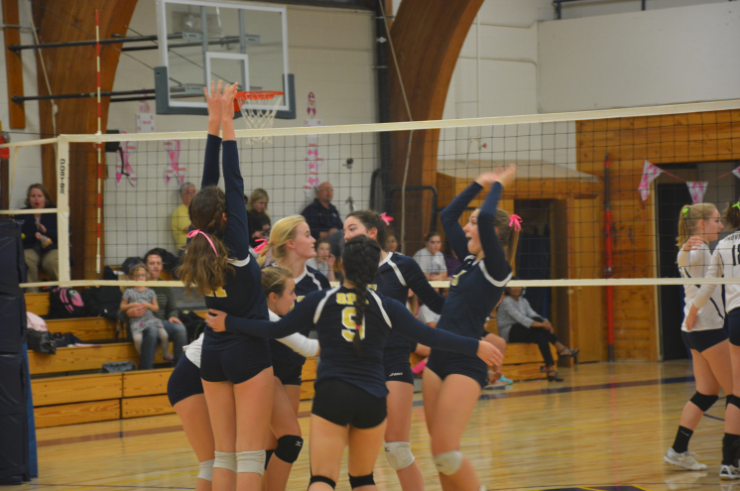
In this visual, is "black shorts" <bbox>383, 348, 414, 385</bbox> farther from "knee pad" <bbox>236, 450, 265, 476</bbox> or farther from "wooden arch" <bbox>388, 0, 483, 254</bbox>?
"wooden arch" <bbox>388, 0, 483, 254</bbox>

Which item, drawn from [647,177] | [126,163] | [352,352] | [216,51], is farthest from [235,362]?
[647,177]

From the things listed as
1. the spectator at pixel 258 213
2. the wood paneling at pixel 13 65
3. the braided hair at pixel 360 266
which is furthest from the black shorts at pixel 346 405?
the wood paneling at pixel 13 65

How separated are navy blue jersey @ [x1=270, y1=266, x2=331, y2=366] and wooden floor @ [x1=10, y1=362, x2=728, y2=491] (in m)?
1.38

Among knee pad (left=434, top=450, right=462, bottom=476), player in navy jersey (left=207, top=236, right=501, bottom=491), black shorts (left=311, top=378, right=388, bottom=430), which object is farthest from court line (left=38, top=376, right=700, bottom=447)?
black shorts (left=311, top=378, right=388, bottom=430)

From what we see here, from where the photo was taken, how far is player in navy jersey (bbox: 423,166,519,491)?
10.8 ft

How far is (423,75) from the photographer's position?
9.79m

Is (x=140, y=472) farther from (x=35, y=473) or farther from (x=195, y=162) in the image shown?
(x=195, y=162)

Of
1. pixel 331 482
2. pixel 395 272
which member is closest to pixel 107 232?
pixel 395 272

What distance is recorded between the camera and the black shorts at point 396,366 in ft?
11.8

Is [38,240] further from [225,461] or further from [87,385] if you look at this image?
[225,461]

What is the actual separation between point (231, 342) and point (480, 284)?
115 cm

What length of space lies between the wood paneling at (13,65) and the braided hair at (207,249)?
632cm

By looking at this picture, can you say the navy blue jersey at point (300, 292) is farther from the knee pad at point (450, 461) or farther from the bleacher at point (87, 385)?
the bleacher at point (87, 385)

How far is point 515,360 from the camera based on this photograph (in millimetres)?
9531
